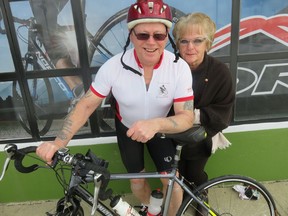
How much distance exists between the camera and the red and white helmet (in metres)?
1.83

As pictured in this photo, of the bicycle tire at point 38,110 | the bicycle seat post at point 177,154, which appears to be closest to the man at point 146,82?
→ the bicycle seat post at point 177,154

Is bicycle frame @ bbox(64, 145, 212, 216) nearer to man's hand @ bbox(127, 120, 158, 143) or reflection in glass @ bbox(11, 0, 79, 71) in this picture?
man's hand @ bbox(127, 120, 158, 143)

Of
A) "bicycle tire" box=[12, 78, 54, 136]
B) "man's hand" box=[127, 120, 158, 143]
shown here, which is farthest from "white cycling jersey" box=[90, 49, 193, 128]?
"bicycle tire" box=[12, 78, 54, 136]

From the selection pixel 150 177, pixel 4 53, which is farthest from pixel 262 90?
pixel 4 53

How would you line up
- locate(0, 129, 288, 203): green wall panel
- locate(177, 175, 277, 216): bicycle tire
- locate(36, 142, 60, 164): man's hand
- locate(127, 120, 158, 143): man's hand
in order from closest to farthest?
locate(127, 120, 158, 143): man's hand → locate(36, 142, 60, 164): man's hand → locate(177, 175, 277, 216): bicycle tire → locate(0, 129, 288, 203): green wall panel

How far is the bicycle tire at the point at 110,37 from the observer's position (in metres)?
2.77

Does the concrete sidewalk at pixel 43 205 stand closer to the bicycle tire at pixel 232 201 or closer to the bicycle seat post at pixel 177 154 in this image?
the bicycle tire at pixel 232 201

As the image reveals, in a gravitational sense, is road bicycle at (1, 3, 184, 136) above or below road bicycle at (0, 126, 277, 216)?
above

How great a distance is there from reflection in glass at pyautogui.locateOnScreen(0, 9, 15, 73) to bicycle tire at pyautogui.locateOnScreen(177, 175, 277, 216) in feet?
6.67

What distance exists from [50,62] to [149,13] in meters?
1.41

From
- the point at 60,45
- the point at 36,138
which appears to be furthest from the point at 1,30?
the point at 36,138

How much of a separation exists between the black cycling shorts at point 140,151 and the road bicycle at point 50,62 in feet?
2.24

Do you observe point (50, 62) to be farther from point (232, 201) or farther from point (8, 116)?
point (232, 201)

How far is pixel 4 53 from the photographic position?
9.28 ft
